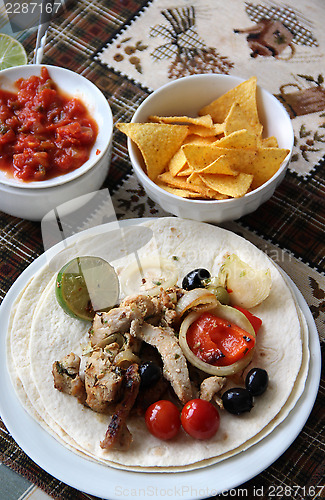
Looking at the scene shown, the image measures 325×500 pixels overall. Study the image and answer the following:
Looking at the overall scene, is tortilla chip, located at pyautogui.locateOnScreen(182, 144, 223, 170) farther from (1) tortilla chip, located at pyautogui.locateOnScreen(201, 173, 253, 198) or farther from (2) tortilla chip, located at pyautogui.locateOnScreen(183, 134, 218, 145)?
(2) tortilla chip, located at pyautogui.locateOnScreen(183, 134, 218, 145)

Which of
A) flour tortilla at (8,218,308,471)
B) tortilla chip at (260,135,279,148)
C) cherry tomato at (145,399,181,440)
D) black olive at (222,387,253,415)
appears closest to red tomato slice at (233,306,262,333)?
flour tortilla at (8,218,308,471)

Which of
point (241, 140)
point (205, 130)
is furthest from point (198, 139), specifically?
point (241, 140)

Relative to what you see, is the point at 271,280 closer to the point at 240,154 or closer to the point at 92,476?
the point at 240,154

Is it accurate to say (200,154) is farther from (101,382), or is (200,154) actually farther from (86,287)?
(101,382)

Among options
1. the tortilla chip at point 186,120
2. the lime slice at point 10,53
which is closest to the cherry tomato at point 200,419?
the tortilla chip at point 186,120

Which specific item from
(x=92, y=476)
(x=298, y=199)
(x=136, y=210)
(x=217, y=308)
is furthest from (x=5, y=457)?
(x=298, y=199)

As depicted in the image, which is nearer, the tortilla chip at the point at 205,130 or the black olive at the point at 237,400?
the black olive at the point at 237,400

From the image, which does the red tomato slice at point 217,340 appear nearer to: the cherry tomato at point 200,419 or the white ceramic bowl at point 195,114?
the cherry tomato at point 200,419
